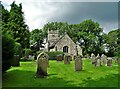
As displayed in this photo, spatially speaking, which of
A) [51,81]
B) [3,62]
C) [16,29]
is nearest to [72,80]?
[51,81]

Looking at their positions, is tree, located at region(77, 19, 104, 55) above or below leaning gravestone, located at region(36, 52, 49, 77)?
above

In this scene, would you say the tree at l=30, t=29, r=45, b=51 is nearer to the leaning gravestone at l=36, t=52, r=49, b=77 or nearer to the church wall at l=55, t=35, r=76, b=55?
the church wall at l=55, t=35, r=76, b=55

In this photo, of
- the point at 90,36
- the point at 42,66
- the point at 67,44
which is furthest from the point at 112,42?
the point at 42,66

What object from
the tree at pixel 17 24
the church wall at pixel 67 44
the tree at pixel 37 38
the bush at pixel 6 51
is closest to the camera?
the bush at pixel 6 51

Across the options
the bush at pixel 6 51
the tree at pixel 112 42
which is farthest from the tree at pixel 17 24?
the tree at pixel 112 42

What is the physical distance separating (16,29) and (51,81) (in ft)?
111

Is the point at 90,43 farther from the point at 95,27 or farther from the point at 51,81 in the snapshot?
the point at 51,81

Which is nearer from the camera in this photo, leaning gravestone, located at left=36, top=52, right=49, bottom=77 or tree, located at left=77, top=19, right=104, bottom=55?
leaning gravestone, located at left=36, top=52, right=49, bottom=77

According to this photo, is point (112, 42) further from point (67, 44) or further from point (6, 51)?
point (6, 51)

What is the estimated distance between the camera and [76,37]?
85375 mm

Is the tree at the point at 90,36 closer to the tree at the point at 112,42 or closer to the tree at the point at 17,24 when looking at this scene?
the tree at the point at 112,42

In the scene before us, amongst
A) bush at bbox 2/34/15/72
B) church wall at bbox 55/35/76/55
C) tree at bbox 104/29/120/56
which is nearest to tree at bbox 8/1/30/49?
church wall at bbox 55/35/76/55

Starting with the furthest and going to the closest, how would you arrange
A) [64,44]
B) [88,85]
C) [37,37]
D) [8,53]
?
[37,37], [64,44], [8,53], [88,85]

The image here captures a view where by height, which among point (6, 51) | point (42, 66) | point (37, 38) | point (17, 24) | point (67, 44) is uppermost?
point (37, 38)
